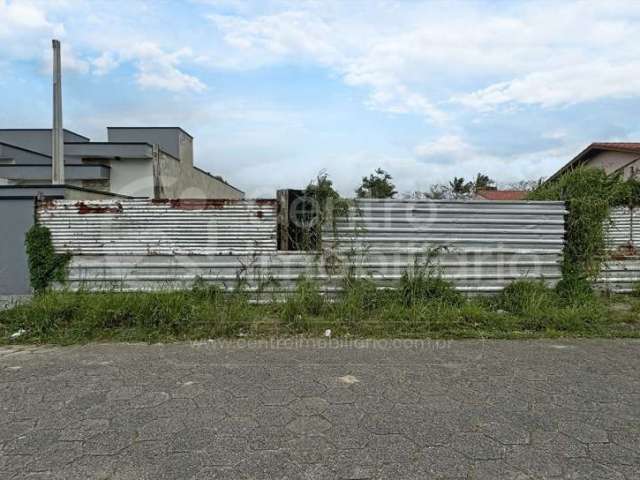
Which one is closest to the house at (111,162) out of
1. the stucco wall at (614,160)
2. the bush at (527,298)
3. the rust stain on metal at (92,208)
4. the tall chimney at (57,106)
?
the tall chimney at (57,106)

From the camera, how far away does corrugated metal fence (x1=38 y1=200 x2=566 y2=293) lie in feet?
16.7

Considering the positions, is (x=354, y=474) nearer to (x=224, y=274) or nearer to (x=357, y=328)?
(x=357, y=328)

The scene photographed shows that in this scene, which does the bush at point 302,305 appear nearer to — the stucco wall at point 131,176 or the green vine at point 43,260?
the green vine at point 43,260

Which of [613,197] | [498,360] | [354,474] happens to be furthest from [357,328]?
[613,197]

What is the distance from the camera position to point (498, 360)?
3.55m

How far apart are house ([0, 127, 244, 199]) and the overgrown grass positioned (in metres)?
8.59

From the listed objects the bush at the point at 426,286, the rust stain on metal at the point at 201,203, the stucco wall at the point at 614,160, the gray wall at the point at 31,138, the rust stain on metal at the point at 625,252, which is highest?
the gray wall at the point at 31,138

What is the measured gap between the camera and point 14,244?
5301 millimetres

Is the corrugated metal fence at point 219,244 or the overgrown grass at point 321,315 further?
the corrugated metal fence at point 219,244

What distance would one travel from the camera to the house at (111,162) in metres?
14.3

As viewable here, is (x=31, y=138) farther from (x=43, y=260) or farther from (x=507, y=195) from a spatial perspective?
(x=507, y=195)

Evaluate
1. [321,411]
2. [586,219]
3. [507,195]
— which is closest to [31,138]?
[507,195]

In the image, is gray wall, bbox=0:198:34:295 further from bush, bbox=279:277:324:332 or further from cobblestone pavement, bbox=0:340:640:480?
bush, bbox=279:277:324:332

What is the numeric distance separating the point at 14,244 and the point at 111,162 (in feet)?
38.1
